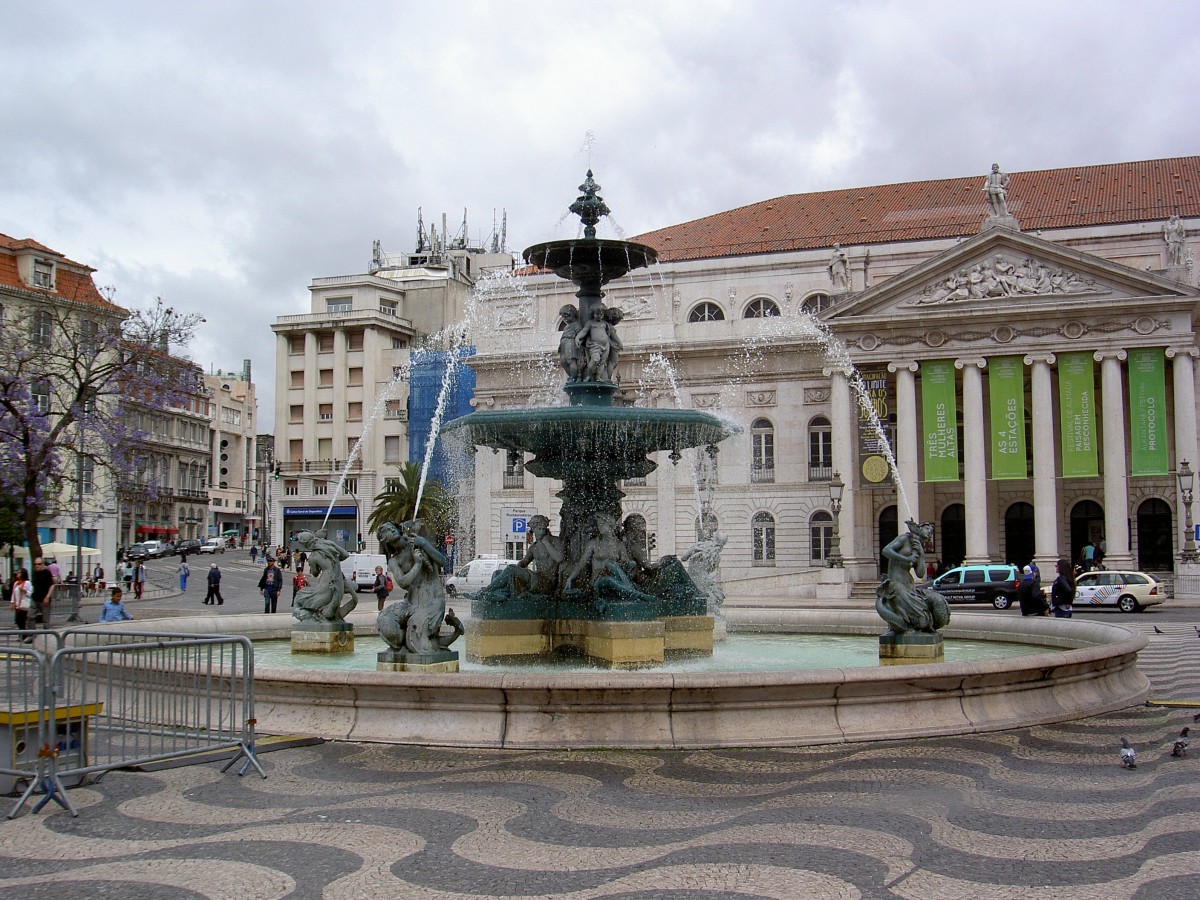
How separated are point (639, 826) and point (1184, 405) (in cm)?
4032

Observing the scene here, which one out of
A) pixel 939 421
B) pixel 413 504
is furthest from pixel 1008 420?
pixel 413 504

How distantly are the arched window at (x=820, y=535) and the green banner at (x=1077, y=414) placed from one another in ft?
31.2

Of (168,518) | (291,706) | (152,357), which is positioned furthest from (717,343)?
(168,518)

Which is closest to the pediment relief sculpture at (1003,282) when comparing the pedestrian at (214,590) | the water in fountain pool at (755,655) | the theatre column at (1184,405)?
the theatre column at (1184,405)

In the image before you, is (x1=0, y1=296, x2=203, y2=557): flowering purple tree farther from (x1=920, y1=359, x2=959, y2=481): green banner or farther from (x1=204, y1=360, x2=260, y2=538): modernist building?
(x1=204, y1=360, x2=260, y2=538): modernist building

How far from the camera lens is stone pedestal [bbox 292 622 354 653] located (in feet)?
43.1

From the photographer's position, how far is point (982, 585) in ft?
113

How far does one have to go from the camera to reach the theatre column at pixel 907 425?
145ft

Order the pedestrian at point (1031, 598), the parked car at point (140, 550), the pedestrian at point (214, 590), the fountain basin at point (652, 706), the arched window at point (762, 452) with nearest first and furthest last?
the fountain basin at point (652, 706), the pedestrian at point (1031, 598), the pedestrian at point (214, 590), the arched window at point (762, 452), the parked car at point (140, 550)

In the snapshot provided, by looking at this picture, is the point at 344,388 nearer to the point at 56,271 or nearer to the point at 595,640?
the point at 56,271

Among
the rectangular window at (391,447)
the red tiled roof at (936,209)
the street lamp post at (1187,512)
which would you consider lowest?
the street lamp post at (1187,512)

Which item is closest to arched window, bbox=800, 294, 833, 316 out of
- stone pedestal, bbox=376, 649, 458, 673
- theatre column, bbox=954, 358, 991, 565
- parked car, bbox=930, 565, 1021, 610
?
theatre column, bbox=954, 358, 991, 565

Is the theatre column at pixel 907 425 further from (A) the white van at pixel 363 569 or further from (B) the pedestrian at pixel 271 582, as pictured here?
(B) the pedestrian at pixel 271 582

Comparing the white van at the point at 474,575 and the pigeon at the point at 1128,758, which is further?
the white van at the point at 474,575
